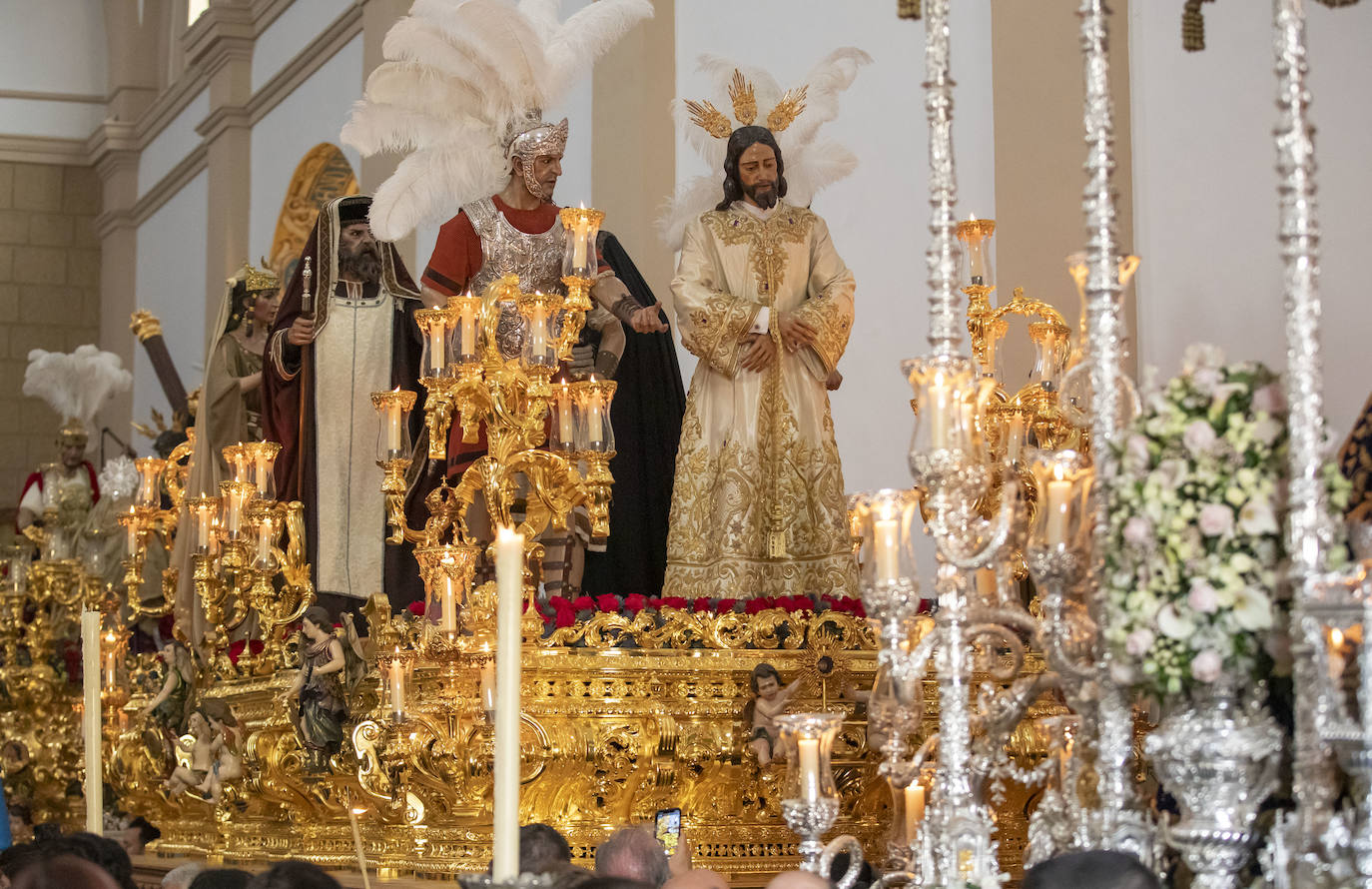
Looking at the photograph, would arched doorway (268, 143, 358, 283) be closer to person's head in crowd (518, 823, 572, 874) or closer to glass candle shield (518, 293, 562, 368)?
glass candle shield (518, 293, 562, 368)

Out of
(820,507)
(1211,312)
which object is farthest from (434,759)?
(1211,312)

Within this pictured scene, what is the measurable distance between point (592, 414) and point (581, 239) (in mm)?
672

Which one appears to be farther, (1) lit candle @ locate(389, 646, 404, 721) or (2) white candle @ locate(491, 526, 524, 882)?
(1) lit candle @ locate(389, 646, 404, 721)

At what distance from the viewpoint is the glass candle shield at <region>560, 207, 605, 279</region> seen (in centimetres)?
590

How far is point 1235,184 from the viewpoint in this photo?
7270 millimetres

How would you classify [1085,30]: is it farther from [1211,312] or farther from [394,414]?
[1211,312]

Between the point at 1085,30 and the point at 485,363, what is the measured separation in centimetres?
269

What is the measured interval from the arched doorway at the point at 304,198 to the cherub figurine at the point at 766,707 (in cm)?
941

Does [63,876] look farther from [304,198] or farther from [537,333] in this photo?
[304,198]

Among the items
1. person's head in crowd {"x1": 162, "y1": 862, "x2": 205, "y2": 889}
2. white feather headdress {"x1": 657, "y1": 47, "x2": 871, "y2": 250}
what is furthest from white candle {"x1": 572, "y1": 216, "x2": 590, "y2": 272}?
person's head in crowd {"x1": 162, "y1": 862, "x2": 205, "y2": 889}

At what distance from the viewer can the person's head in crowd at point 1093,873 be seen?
264cm

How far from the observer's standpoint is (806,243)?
7047 millimetres

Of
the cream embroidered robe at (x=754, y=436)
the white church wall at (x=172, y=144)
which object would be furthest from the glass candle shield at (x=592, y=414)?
the white church wall at (x=172, y=144)

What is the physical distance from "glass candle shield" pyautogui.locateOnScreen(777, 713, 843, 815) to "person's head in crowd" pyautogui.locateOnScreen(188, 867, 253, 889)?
1.01m
